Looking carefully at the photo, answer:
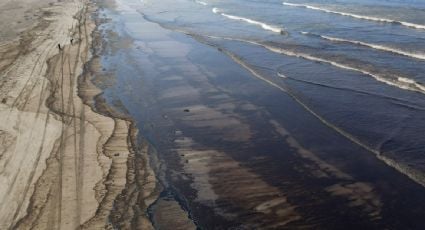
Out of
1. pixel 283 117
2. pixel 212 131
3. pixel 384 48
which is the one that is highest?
pixel 384 48

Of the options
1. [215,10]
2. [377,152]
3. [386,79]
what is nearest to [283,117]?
[377,152]

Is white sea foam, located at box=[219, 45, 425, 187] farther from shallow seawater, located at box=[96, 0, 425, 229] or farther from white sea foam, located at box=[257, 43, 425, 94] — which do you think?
white sea foam, located at box=[257, 43, 425, 94]

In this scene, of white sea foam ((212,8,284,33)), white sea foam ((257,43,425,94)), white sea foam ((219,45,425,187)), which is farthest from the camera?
white sea foam ((212,8,284,33))

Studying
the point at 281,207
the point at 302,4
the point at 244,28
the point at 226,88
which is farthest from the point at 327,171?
the point at 302,4

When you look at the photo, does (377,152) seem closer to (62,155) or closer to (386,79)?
(386,79)

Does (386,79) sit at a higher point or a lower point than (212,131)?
higher

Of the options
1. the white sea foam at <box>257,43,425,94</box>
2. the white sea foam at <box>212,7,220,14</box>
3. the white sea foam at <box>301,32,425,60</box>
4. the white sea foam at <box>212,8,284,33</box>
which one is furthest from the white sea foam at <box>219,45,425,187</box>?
the white sea foam at <box>212,7,220,14</box>

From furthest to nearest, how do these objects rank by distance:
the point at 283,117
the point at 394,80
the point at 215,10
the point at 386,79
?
the point at 215,10 → the point at 386,79 → the point at 394,80 → the point at 283,117
